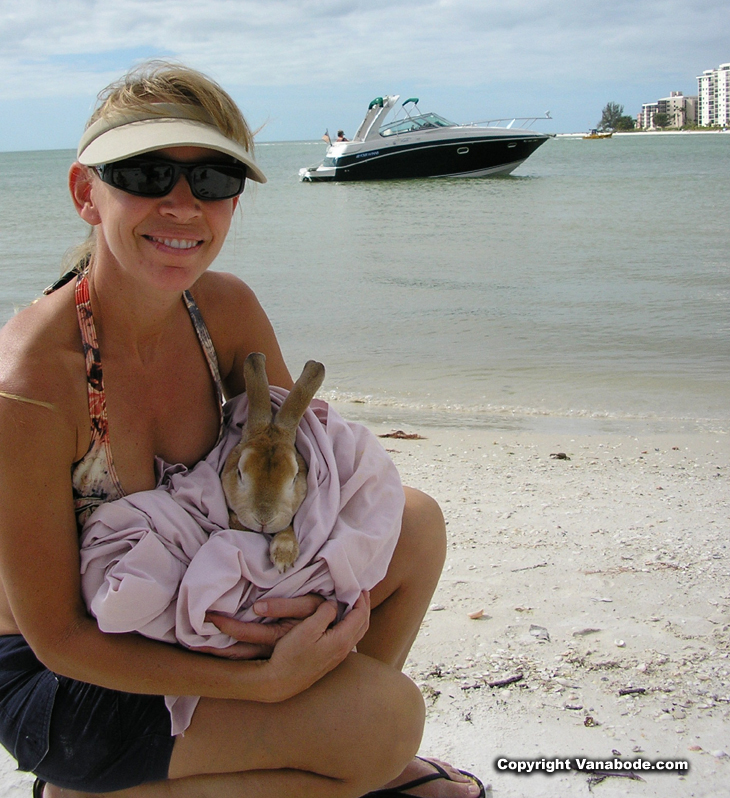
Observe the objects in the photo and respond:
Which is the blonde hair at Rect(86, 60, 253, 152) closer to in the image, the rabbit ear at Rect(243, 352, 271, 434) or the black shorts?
the rabbit ear at Rect(243, 352, 271, 434)

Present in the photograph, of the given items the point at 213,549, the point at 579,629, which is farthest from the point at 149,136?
the point at 579,629

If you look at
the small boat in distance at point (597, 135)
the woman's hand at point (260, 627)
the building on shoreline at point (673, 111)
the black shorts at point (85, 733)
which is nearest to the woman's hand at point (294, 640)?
the woman's hand at point (260, 627)

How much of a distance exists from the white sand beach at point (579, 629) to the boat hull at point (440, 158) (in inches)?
1221

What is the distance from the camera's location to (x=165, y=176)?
1775 mm

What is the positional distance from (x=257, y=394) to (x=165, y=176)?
58 cm

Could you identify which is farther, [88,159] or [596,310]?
[596,310]

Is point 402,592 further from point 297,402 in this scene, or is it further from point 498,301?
point 498,301

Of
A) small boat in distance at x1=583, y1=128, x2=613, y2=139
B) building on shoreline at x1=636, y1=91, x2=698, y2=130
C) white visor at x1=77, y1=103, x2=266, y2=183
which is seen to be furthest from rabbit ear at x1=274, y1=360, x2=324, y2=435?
building on shoreline at x1=636, y1=91, x2=698, y2=130

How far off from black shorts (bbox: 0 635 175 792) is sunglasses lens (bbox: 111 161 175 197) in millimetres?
A: 1110

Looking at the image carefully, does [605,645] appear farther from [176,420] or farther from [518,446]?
[518,446]

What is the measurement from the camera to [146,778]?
70.9 inches

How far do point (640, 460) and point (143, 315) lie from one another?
12.9 feet

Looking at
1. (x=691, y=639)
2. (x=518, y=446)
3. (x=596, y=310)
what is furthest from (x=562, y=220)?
(x=691, y=639)

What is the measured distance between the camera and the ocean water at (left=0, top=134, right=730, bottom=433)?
6.83 m
